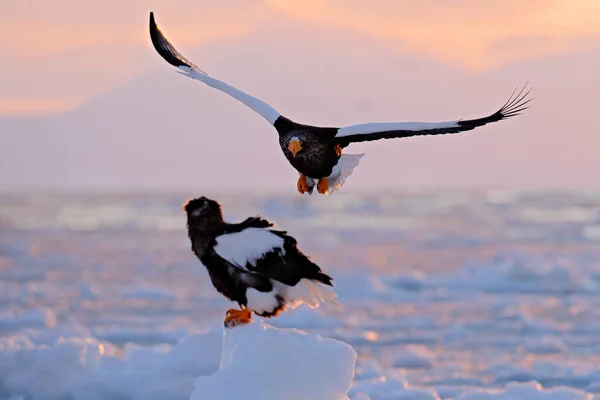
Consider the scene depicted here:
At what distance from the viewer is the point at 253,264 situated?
22.9 ft

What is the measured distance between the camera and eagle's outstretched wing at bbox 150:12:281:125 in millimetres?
9484

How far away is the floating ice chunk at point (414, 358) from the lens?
10.4m

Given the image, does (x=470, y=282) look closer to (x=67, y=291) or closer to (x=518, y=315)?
(x=518, y=315)

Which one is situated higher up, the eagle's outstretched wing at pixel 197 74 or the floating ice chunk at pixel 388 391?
the eagle's outstretched wing at pixel 197 74

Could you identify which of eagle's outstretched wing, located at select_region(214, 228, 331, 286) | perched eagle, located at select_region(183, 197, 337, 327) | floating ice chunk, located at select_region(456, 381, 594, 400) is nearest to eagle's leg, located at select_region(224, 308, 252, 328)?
perched eagle, located at select_region(183, 197, 337, 327)

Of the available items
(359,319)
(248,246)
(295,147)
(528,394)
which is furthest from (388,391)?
(359,319)

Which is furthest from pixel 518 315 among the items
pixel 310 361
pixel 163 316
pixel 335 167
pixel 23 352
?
pixel 310 361

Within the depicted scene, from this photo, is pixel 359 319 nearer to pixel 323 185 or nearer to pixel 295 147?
pixel 323 185

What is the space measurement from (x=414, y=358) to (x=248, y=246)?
13.5 ft

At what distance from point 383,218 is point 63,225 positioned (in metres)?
12.1

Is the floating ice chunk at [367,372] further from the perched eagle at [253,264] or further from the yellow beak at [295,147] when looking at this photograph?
the perched eagle at [253,264]

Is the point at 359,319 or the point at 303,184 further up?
the point at 359,319

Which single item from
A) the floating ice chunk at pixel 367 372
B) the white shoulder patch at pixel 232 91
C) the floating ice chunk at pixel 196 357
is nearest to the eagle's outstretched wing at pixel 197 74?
the white shoulder patch at pixel 232 91

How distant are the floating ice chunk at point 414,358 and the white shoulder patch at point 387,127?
2.44 meters
